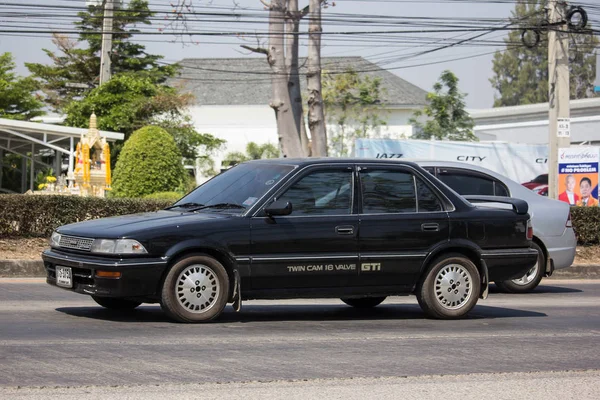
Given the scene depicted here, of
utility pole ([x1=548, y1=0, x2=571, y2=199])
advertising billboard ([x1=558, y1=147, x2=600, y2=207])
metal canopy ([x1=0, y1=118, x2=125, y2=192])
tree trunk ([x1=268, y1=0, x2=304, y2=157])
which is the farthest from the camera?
metal canopy ([x1=0, y1=118, x2=125, y2=192])

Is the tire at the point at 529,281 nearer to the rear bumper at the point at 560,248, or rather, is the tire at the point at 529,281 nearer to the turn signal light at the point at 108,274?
the rear bumper at the point at 560,248

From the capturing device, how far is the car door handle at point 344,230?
9.29 m

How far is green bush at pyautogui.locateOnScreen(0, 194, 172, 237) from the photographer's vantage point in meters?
15.6

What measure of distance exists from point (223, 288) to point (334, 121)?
43.9 metres

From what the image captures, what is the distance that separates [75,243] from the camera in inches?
349

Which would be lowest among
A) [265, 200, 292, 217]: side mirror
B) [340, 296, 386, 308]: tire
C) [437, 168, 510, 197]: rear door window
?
[340, 296, 386, 308]: tire

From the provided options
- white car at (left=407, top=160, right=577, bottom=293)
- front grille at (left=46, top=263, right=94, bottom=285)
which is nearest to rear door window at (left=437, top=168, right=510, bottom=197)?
white car at (left=407, top=160, right=577, bottom=293)

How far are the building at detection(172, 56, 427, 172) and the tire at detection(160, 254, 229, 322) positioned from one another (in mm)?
50704

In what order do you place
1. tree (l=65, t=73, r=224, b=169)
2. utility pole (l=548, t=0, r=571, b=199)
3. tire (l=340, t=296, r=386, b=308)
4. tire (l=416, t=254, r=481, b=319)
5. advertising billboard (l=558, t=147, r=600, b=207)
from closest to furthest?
tire (l=416, t=254, r=481, b=319) → tire (l=340, t=296, r=386, b=308) → advertising billboard (l=558, t=147, r=600, b=207) → utility pole (l=548, t=0, r=571, b=199) → tree (l=65, t=73, r=224, b=169)

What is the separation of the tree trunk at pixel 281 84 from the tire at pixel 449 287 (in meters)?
14.3

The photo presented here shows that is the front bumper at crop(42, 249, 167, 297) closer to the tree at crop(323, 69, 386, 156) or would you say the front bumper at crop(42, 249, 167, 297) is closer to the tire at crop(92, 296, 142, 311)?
the tire at crop(92, 296, 142, 311)

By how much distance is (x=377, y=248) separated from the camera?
9.43m

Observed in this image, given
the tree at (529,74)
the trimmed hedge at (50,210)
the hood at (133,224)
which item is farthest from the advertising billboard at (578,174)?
the tree at (529,74)

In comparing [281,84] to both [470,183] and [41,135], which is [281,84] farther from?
[41,135]
